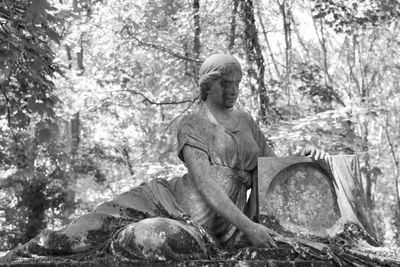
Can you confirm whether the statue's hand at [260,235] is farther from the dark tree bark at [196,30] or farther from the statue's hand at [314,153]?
the dark tree bark at [196,30]

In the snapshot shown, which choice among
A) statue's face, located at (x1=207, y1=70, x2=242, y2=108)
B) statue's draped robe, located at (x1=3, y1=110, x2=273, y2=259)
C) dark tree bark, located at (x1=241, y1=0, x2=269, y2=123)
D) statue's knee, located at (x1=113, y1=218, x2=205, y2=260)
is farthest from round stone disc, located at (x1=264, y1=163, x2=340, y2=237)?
dark tree bark, located at (x1=241, y1=0, x2=269, y2=123)

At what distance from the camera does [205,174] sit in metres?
5.77

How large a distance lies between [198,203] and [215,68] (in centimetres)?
109

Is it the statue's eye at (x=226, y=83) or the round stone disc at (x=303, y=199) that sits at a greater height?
the statue's eye at (x=226, y=83)

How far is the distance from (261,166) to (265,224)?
1.48ft

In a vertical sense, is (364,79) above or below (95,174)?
above

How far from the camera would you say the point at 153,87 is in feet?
55.0

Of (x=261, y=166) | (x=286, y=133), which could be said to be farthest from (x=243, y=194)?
(x=286, y=133)

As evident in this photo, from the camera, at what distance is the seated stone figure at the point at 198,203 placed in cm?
509

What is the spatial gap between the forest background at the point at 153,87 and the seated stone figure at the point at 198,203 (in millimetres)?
2660

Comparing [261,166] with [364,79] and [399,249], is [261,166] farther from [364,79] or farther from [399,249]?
[399,249]

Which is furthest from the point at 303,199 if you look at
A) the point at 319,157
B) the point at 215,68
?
the point at 215,68

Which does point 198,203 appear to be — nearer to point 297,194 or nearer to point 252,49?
point 297,194

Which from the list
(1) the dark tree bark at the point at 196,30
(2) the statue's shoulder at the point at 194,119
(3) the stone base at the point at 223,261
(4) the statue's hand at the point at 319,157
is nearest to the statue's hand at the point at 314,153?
(4) the statue's hand at the point at 319,157
